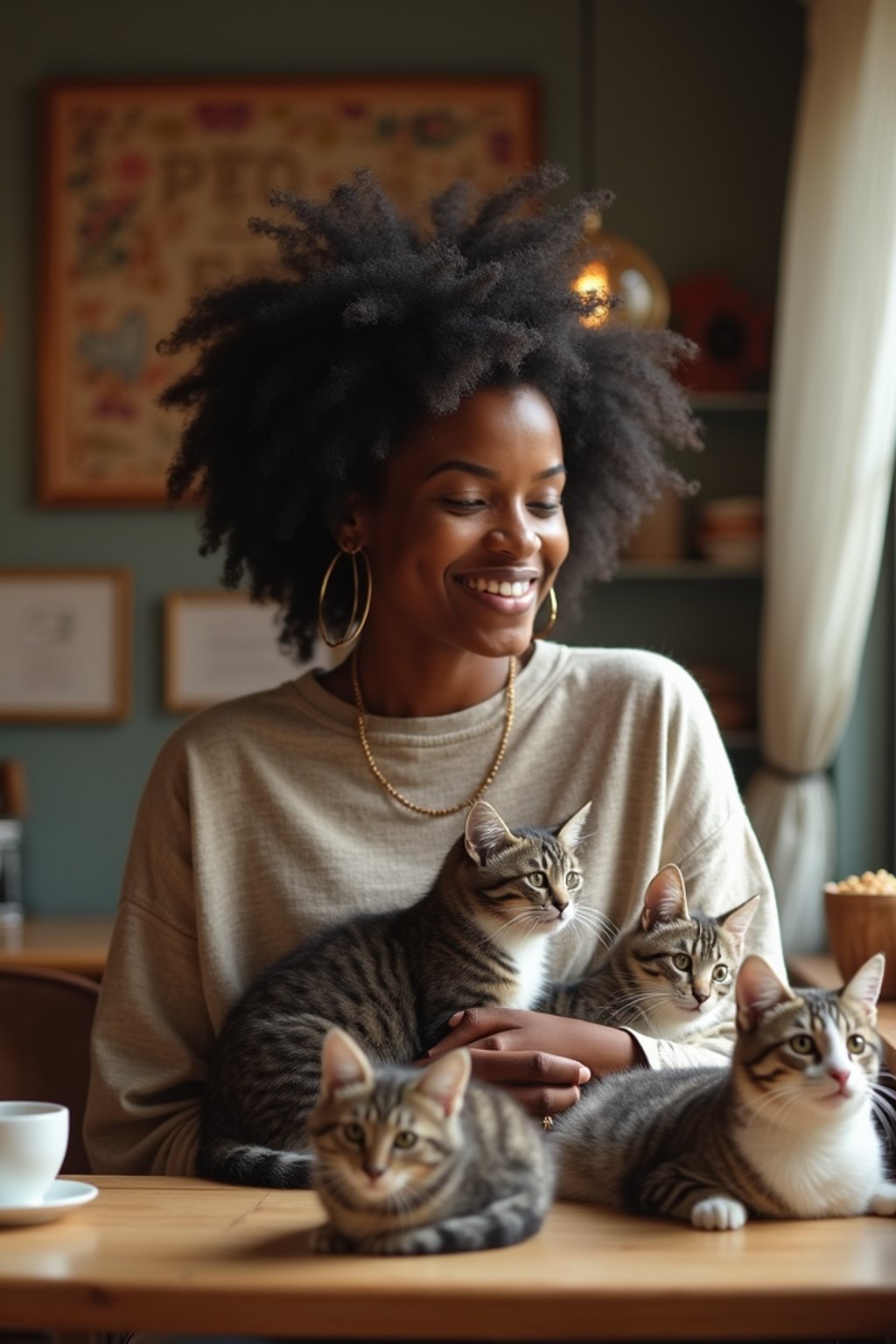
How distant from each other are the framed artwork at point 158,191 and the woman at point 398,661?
2.63 metres

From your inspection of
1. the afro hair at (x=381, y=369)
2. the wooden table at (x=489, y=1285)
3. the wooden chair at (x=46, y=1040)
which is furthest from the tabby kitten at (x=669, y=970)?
the wooden chair at (x=46, y=1040)

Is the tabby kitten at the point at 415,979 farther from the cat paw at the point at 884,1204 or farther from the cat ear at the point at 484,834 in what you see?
the cat paw at the point at 884,1204

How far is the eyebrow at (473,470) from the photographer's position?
5.60ft

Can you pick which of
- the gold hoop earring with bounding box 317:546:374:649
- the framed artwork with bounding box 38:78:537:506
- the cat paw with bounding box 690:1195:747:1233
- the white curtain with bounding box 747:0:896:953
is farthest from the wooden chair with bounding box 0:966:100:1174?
the framed artwork with bounding box 38:78:537:506

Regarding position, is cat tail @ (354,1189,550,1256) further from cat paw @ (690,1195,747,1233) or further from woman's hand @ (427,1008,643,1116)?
woman's hand @ (427,1008,643,1116)

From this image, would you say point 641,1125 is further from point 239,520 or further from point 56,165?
point 56,165

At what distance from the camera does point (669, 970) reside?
1.51 m

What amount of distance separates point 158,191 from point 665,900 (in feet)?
11.7

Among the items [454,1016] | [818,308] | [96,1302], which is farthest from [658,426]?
[818,308]

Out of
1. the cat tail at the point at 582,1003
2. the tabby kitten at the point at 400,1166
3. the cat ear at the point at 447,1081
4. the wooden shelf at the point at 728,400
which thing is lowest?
the cat tail at the point at 582,1003

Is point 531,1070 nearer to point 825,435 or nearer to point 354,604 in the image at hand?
point 354,604

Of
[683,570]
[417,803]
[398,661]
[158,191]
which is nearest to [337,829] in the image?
[417,803]

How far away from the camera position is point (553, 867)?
156 cm

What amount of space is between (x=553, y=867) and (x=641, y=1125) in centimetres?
33
